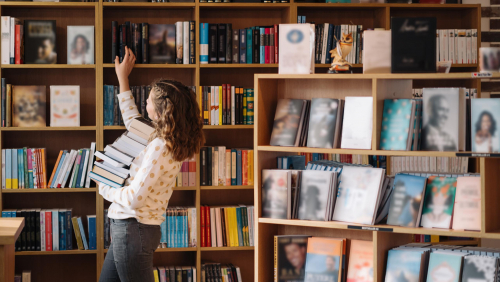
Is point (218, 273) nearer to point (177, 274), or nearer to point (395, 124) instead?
point (177, 274)

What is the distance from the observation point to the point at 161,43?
343 cm

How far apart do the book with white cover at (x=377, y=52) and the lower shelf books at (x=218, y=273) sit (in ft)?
6.22

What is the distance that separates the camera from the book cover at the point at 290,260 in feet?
7.91

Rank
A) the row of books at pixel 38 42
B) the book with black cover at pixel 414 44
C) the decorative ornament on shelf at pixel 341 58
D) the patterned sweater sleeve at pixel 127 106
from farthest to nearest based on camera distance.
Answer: the row of books at pixel 38 42 < the patterned sweater sleeve at pixel 127 106 < the decorative ornament on shelf at pixel 341 58 < the book with black cover at pixel 414 44

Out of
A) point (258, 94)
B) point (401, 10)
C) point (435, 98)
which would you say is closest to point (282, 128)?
point (258, 94)

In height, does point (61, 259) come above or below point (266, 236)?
below

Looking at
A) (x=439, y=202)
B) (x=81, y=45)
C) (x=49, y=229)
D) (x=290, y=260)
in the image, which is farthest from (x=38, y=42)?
(x=439, y=202)

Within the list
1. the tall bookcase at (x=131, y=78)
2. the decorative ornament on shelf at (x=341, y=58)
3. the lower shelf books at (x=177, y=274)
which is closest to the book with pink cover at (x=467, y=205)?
the decorative ornament on shelf at (x=341, y=58)

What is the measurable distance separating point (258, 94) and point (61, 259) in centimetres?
213

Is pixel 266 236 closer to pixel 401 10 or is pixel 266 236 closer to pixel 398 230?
pixel 398 230

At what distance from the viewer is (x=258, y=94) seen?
2406mm

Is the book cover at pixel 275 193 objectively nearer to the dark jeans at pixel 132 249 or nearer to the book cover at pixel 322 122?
the book cover at pixel 322 122

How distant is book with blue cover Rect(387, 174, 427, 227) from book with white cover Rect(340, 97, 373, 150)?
22 centimetres

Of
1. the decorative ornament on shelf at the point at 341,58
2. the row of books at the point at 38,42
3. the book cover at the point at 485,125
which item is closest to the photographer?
the book cover at the point at 485,125
